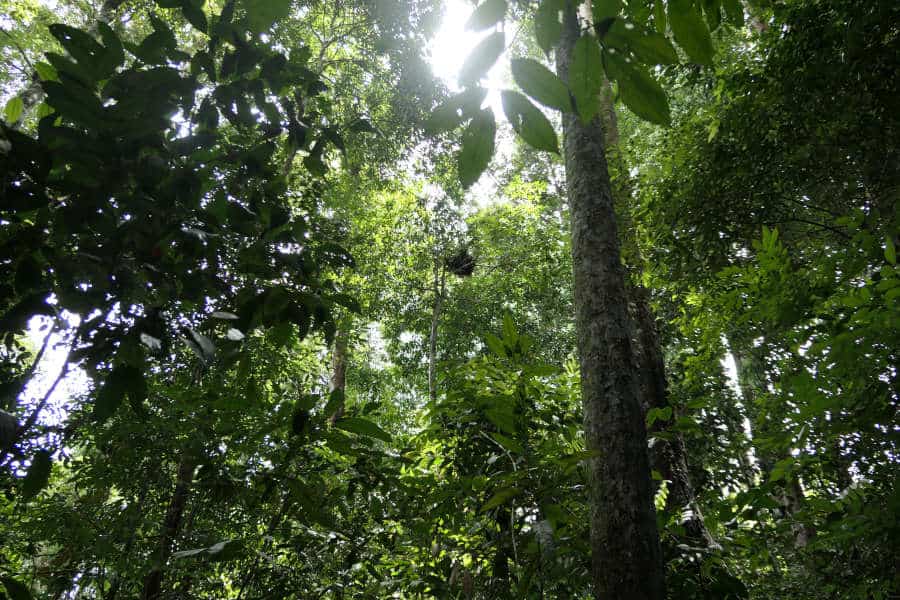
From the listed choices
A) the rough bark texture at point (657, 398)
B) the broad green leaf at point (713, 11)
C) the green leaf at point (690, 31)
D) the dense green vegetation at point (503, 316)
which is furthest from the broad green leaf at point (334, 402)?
the rough bark texture at point (657, 398)

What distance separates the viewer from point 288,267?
4.13ft

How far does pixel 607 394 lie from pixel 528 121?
3.01ft

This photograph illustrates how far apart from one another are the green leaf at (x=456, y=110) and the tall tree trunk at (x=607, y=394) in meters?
0.23

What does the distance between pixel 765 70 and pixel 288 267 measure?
3.35m

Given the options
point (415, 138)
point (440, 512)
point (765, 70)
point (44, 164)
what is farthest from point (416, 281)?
point (44, 164)

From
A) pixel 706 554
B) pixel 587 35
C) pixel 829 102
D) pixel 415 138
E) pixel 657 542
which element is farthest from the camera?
pixel 415 138

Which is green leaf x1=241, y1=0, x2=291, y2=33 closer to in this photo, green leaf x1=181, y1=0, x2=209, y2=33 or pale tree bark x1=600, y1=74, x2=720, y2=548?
green leaf x1=181, y1=0, x2=209, y2=33

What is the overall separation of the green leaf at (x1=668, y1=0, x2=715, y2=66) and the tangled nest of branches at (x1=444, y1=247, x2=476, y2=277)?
22.7 ft

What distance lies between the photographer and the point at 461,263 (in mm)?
8297

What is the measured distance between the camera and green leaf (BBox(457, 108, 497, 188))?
0.72 m

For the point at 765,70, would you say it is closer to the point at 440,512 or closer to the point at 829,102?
the point at 829,102

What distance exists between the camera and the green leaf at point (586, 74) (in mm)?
682

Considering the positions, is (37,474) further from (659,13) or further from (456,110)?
(659,13)

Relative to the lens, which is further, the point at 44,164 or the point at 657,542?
the point at 657,542
